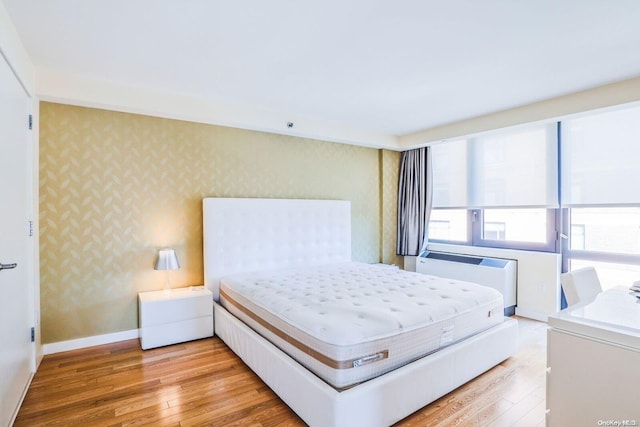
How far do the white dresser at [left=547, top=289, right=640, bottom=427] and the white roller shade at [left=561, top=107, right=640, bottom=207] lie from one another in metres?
2.49

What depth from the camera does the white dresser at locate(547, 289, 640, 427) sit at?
119 cm

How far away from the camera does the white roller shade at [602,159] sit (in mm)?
3156

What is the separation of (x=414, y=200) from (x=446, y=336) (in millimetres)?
3101

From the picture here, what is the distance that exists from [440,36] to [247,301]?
254 centimetres

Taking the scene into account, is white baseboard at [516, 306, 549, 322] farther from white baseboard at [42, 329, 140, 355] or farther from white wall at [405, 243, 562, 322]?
white baseboard at [42, 329, 140, 355]

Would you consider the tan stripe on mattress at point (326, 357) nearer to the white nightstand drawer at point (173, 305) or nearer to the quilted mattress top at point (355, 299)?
the quilted mattress top at point (355, 299)

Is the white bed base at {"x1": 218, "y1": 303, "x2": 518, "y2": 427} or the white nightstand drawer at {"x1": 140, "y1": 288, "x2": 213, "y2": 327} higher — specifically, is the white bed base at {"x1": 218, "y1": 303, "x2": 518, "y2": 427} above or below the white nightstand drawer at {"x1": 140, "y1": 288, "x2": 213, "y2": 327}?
below

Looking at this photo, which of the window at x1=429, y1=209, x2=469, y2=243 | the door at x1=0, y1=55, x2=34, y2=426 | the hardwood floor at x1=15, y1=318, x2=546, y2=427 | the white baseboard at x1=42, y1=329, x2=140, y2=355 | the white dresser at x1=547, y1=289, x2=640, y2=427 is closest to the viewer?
the white dresser at x1=547, y1=289, x2=640, y2=427

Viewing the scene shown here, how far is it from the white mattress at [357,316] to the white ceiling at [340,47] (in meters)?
1.89

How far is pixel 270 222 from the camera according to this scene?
394 cm

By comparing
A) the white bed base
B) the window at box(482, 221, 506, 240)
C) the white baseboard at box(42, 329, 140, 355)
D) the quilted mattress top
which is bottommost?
the white baseboard at box(42, 329, 140, 355)

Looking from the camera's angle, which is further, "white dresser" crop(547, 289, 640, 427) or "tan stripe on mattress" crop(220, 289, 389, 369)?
"tan stripe on mattress" crop(220, 289, 389, 369)

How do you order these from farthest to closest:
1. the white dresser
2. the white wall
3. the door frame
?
the white wall
the door frame
the white dresser

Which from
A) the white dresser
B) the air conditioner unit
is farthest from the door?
the air conditioner unit
